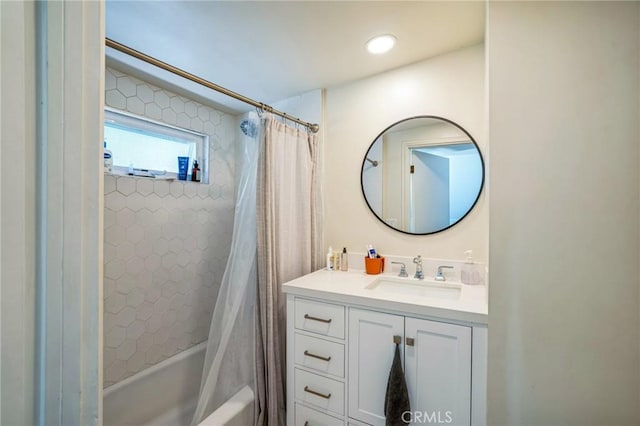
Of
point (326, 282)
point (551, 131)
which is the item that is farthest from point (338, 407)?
point (551, 131)

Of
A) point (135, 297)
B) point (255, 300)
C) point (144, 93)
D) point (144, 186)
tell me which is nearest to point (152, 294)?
point (135, 297)

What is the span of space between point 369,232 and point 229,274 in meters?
0.91

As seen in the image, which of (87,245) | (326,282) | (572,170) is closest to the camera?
(87,245)

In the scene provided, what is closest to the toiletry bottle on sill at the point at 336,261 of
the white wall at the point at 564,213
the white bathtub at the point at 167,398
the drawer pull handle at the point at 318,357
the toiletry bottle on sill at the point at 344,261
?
the toiletry bottle on sill at the point at 344,261

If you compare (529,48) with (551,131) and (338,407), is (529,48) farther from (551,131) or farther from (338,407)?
(338,407)

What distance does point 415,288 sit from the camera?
1.53 metres

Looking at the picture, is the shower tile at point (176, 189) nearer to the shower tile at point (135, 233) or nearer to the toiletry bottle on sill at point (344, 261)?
the shower tile at point (135, 233)

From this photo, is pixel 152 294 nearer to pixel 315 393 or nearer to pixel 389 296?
pixel 315 393

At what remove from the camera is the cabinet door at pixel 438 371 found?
1043mm

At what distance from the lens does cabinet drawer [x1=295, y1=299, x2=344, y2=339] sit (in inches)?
50.9

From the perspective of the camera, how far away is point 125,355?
168cm

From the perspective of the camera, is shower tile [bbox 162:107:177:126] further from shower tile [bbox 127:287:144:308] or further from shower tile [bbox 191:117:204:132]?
shower tile [bbox 127:287:144:308]

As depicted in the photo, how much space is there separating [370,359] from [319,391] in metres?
0.34

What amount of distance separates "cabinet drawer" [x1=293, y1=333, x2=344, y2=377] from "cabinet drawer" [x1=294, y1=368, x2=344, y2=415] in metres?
0.05
